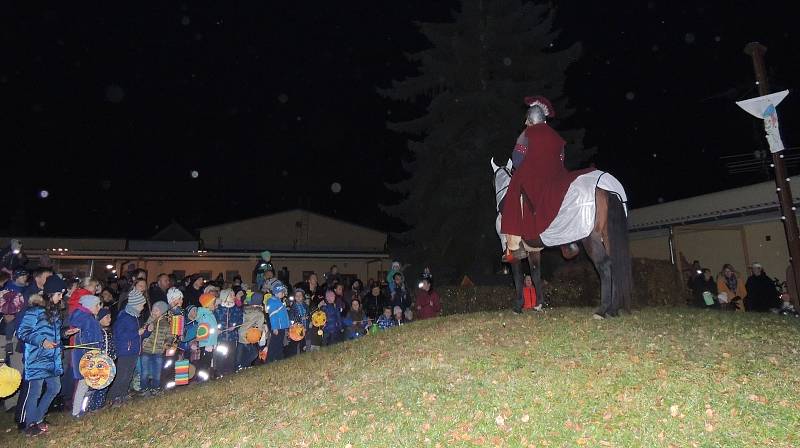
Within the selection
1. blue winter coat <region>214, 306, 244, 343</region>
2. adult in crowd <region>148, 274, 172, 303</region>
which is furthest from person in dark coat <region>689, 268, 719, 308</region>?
adult in crowd <region>148, 274, 172, 303</region>

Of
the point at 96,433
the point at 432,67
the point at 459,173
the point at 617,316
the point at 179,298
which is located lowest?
the point at 96,433

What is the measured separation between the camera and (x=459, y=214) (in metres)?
21.8

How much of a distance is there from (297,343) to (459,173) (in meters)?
11.8

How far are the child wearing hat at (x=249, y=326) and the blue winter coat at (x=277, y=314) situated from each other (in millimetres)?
259

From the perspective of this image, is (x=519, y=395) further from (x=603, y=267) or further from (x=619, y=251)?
(x=619, y=251)

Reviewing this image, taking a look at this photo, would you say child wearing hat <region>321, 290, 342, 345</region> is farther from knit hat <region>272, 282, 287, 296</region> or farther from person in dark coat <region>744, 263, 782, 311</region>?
person in dark coat <region>744, 263, 782, 311</region>

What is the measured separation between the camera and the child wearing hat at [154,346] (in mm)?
9938

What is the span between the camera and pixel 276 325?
1175 centimetres

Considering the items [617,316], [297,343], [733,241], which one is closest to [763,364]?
[617,316]

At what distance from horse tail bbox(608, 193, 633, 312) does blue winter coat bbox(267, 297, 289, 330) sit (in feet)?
24.1

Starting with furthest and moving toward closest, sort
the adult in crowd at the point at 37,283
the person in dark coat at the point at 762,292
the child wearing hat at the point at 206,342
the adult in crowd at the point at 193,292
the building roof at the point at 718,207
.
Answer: the building roof at the point at 718,207 → the person in dark coat at the point at 762,292 → the adult in crowd at the point at 193,292 → the child wearing hat at the point at 206,342 → the adult in crowd at the point at 37,283

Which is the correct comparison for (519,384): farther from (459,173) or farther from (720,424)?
(459,173)

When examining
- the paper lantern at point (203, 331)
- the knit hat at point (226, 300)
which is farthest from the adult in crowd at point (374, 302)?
the paper lantern at point (203, 331)

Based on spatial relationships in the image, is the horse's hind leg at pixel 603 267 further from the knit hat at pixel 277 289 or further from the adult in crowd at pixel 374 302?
the adult in crowd at pixel 374 302
